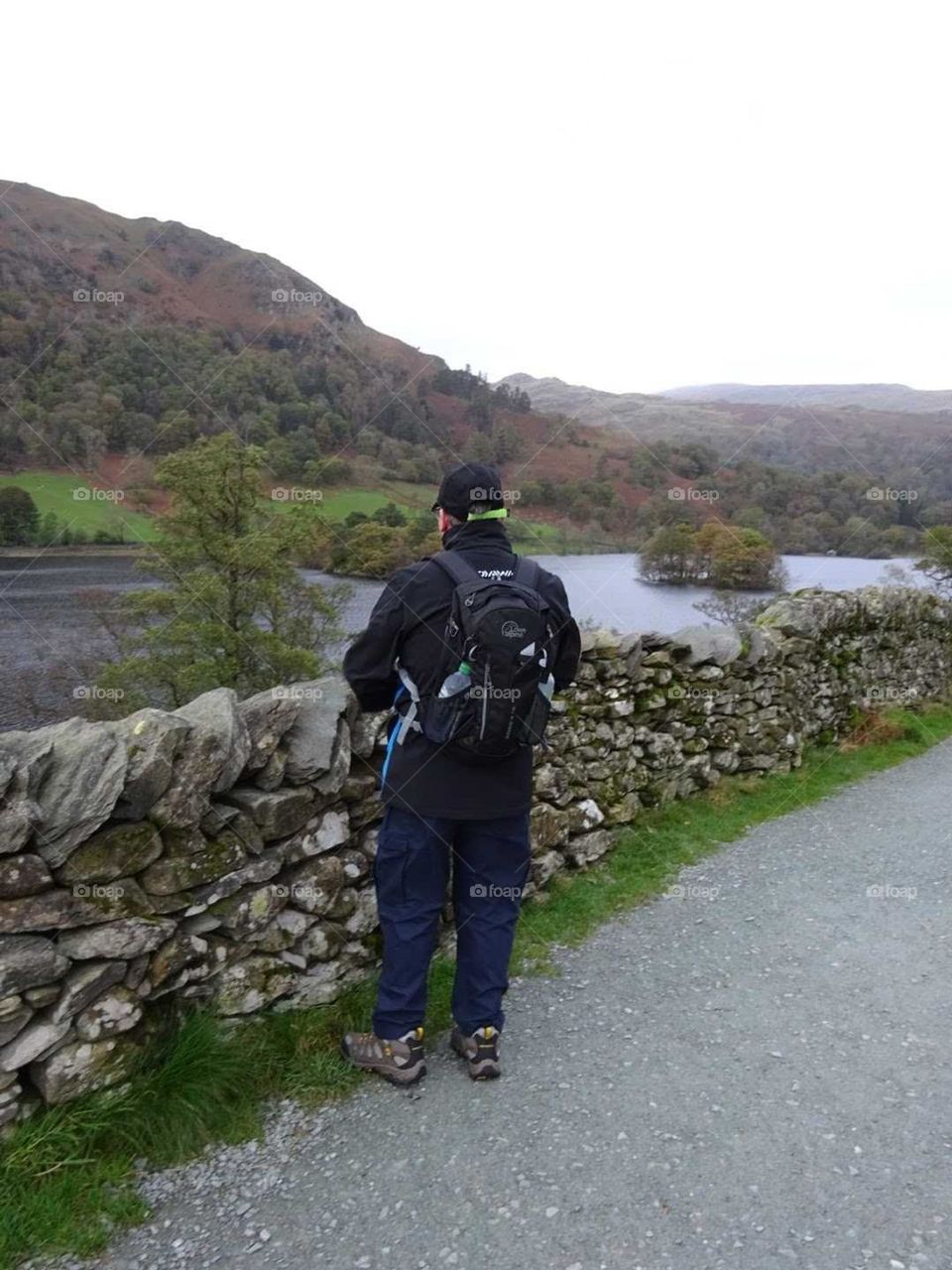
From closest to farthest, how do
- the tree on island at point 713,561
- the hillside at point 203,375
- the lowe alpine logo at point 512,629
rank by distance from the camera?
1. the lowe alpine logo at point 512,629
2. the tree on island at point 713,561
3. the hillside at point 203,375

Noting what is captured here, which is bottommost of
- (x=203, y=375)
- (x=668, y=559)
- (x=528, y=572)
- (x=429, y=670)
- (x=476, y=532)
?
(x=668, y=559)

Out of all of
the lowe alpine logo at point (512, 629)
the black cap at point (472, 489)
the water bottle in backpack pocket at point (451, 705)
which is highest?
the black cap at point (472, 489)

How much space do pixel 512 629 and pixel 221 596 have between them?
18.9 meters

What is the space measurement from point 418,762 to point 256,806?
0.82 meters

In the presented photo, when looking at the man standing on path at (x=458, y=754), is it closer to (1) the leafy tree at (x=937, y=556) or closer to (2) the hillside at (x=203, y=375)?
(2) the hillside at (x=203, y=375)

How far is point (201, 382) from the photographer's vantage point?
26859 millimetres

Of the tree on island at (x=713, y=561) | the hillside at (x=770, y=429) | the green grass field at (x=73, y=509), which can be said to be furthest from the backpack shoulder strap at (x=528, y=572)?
the green grass field at (x=73, y=509)

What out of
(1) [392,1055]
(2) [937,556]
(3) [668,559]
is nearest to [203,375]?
(3) [668,559]

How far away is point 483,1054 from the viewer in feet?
12.3

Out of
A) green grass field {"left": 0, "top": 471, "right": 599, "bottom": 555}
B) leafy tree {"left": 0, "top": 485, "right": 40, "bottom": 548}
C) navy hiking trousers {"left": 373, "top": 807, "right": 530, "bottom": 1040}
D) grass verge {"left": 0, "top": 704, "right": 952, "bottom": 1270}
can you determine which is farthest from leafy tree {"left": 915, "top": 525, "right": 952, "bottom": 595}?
leafy tree {"left": 0, "top": 485, "right": 40, "bottom": 548}

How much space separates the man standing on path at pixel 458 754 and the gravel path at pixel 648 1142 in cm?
32

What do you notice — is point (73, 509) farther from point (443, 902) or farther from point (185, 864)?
point (443, 902)

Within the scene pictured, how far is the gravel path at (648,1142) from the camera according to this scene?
111 inches

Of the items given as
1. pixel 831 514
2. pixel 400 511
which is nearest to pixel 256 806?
pixel 400 511
